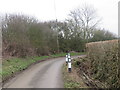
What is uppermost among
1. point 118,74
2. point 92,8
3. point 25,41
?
point 92,8

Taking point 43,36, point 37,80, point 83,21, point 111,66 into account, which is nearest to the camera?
point 111,66

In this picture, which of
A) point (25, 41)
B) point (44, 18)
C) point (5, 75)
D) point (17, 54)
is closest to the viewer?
point (5, 75)

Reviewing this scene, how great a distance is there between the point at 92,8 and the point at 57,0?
57.3 ft

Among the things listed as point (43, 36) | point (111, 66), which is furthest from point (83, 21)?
point (111, 66)

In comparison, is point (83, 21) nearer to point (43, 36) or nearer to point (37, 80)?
point (43, 36)

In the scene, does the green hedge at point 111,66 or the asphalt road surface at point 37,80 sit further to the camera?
the asphalt road surface at point 37,80

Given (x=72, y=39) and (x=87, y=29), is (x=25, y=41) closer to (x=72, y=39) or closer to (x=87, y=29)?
(x=72, y=39)

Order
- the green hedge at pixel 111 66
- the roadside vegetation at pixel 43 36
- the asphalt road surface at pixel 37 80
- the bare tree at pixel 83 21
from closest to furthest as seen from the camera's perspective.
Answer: the green hedge at pixel 111 66, the asphalt road surface at pixel 37 80, the roadside vegetation at pixel 43 36, the bare tree at pixel 83 21

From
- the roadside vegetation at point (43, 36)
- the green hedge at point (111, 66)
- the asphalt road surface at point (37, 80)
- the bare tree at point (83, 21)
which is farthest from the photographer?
the bare tree at point (83, 21)

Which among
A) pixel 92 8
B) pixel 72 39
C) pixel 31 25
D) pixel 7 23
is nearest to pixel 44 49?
pixel 31 25

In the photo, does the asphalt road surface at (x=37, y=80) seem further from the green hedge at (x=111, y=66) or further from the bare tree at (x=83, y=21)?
the bare tree at (x=83, y=21)

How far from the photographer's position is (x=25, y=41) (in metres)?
15.1

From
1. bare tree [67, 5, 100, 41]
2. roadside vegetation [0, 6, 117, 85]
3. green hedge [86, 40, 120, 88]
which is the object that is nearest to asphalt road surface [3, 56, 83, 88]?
roadside vegetation [0, 6, 117, 85]

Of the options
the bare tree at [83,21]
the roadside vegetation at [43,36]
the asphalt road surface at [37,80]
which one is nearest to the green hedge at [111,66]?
the asphalt road surface at [37,80]
